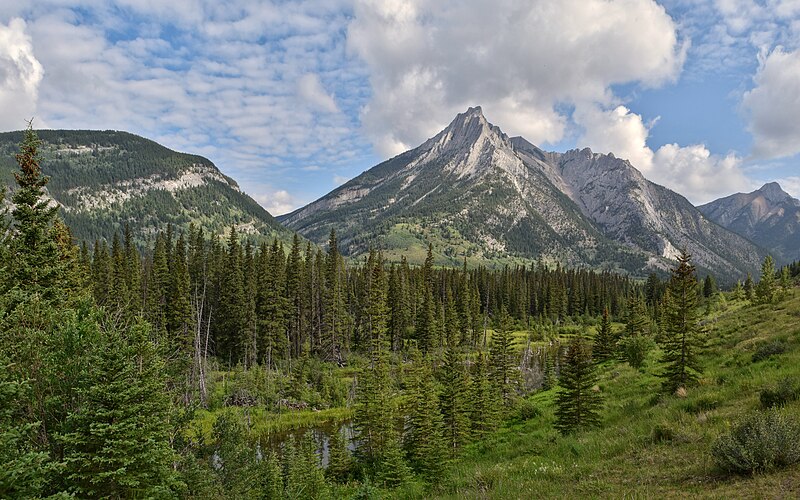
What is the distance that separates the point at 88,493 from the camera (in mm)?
13766

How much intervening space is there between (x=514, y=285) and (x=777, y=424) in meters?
129

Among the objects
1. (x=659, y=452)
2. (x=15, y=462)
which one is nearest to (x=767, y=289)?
(x=659, y=452)

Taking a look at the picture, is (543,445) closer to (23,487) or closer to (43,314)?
(23,487)

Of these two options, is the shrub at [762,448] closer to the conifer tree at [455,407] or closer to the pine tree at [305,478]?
the pine tree at [305,478]

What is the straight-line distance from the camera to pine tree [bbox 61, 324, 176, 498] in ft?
45.3

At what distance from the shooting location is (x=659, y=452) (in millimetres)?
12609

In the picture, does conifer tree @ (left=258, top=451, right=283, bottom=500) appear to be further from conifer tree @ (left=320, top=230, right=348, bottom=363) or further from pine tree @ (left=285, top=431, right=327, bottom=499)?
conifer tree @ (left=320, top=230, right=348, bottom=363)

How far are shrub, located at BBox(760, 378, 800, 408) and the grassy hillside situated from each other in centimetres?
55

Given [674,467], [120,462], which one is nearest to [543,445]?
[674,467]

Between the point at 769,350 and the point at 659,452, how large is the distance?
1402 cm

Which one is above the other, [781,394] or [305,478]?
[781,394]

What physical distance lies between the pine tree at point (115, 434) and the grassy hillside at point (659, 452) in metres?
11.0

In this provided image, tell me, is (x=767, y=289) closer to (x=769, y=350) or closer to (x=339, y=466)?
(x=769, y=350)

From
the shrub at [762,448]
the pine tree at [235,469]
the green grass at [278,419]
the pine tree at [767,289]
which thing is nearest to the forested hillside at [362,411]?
the shrub at [762,448]
